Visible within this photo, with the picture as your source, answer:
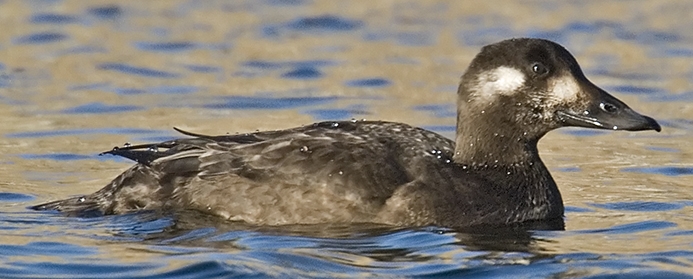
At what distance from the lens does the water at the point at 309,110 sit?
27.4ft

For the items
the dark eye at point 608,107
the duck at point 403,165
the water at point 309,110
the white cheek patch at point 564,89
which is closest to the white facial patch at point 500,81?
the duck at point 403,165

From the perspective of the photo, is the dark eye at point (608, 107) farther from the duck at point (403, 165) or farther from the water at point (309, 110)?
the water at point (309, 110)

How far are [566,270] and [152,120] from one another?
6.47 m

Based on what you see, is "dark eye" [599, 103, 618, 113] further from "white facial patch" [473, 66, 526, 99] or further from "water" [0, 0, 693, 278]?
"water" [0, 0, 693, 278]

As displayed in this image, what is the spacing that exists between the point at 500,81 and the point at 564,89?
402 mm

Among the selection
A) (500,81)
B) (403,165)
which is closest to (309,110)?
(500,81)

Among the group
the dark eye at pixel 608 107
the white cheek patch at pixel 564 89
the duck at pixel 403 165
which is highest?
the white cheek patch at pixel 564 89

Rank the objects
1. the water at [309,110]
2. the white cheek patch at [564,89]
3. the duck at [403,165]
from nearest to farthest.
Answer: the water at [309,110] → the duck at [403,165] → the white cheek patch at [564,89]

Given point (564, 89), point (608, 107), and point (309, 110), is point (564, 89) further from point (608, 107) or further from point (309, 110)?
point (309, 110)

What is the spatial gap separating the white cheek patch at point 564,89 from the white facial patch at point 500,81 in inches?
7.7

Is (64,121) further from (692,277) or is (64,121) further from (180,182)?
(692,277)

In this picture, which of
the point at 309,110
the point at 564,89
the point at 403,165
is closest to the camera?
the point at 403,165


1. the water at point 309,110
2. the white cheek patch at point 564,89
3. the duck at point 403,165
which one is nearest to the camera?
the water at point 309,110

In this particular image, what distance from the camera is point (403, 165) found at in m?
9.09
